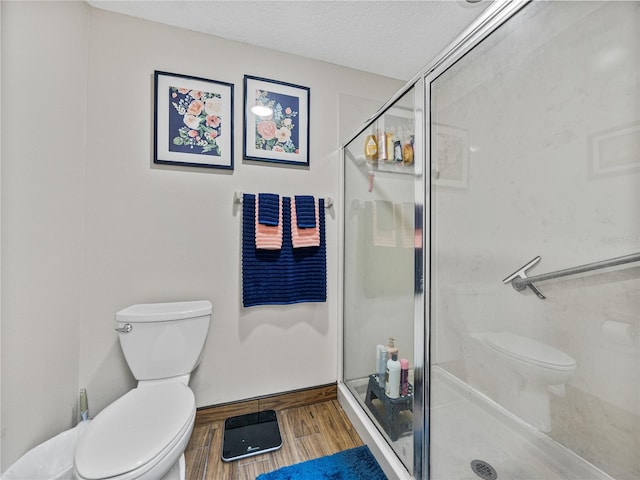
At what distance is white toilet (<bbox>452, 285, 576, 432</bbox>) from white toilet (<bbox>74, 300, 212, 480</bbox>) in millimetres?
1123

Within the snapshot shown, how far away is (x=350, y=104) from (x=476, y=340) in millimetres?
1625

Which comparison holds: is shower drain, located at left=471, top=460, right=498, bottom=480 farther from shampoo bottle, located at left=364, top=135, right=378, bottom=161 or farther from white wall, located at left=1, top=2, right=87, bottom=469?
white wall, located at left=1, top=2, right=87, bottom=469

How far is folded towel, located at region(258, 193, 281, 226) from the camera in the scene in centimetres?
160

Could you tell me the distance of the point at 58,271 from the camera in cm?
124

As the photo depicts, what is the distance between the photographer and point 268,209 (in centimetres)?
162

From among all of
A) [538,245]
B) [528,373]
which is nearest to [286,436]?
[528,373]

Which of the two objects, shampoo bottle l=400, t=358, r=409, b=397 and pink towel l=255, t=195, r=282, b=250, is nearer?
shampoo bottle l=400, t=358, r=409, b=397

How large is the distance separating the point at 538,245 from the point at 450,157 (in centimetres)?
43

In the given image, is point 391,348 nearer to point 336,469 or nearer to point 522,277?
point 336,469

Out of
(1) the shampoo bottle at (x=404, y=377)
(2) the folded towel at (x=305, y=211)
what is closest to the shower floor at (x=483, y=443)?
(1) the shampoo bottle at (x=404, y=377)

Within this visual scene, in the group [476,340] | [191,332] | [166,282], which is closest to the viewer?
[476,340]

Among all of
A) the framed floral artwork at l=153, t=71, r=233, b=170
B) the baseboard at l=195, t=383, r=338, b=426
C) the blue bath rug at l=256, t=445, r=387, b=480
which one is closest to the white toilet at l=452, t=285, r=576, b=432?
the blue bath rug at l=256, t=445, r=387, b=480

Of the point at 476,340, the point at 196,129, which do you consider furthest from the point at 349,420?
the point at 196,129

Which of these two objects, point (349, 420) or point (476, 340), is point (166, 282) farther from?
point (476, 340)
